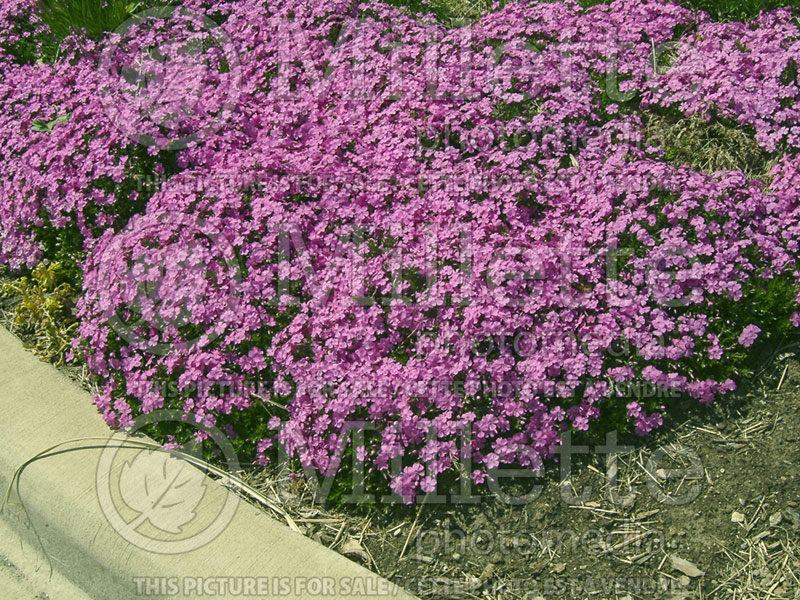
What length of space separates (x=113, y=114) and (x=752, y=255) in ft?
12.6

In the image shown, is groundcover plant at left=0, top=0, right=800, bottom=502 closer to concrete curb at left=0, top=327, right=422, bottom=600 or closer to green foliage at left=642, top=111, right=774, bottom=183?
green foliage at left=642, top=111, right=774, bottom=183

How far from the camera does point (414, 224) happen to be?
13.0 ft

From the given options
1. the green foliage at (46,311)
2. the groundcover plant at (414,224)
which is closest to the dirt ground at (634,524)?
the groundcover plant at (414,224)

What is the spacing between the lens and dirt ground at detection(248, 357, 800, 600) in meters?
3.22

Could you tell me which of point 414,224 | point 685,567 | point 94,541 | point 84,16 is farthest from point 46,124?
point 685,567

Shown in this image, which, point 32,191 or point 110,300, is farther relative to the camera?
point 32,191

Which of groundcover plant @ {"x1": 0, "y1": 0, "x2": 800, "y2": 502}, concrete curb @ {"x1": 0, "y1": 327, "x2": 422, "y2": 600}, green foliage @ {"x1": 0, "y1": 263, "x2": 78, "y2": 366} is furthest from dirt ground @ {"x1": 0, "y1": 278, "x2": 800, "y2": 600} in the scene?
green foliage @ {"x1": 0, "y1": 263, "x2": 78, "y2": 366}

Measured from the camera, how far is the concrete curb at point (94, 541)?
3115 millimetres

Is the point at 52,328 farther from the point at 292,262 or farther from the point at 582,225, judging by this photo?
the point at 582,225

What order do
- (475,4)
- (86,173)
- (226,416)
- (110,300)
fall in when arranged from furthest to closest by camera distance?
(475,4)
(86,173)
(110,300)
(226,416)

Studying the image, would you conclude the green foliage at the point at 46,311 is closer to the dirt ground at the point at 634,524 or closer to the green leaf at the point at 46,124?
the green leaf at the point at 46,124

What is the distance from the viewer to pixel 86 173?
15.3ft

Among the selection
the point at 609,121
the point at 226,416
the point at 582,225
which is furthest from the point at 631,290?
the point at 226,416

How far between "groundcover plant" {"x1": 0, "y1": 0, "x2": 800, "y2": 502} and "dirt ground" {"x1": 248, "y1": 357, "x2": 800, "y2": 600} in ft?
0.53
